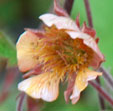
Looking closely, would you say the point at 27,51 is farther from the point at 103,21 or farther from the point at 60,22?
the point at 103,21

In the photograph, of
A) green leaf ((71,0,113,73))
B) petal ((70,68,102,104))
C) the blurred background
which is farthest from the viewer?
green leaf ((71,0,113,73))

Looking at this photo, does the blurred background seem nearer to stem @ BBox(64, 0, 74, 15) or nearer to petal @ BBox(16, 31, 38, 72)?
petal @ BBox(16, 31, 38, 72)

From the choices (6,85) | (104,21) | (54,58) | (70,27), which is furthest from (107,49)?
(70,27)

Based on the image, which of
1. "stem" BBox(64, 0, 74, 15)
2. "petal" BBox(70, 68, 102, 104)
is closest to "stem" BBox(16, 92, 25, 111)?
"petal" BBox(70, 68, 102, 104)

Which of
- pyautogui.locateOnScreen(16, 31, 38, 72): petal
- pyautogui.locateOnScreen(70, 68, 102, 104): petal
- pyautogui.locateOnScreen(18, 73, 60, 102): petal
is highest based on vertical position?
pyautogui.locateOnScreen(16, 31, 38, 72): petal

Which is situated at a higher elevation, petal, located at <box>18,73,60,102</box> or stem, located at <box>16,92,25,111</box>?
petal, located at <box>18,73,60,102</box>

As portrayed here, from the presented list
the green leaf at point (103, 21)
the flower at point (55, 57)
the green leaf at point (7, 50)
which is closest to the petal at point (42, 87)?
the flower at point (55, 57)

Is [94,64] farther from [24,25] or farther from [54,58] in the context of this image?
[24,25]

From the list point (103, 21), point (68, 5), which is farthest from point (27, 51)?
point (103, 21)
